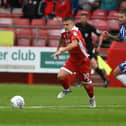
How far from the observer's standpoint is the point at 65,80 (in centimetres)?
1575

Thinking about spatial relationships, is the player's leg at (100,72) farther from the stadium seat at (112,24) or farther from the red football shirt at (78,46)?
the red football shirt at (78,46)

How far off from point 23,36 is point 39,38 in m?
0.64

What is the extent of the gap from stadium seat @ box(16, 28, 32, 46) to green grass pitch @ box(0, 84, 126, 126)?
609cm

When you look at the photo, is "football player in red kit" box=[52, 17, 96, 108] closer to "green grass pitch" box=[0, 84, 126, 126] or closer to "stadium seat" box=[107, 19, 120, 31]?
"green grass pitch" box=[0, 84, 126, 126]

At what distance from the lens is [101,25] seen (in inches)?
983

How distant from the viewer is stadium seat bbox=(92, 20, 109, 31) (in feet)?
81.6

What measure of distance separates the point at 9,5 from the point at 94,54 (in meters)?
6.51

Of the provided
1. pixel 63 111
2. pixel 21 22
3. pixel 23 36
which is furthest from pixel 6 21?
pixel 63 111

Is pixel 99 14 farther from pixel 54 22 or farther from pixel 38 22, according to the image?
pixel 38 22

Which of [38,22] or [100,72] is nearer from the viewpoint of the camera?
[100,72]

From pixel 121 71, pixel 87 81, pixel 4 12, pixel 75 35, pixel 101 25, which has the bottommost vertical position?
pixel 101 25

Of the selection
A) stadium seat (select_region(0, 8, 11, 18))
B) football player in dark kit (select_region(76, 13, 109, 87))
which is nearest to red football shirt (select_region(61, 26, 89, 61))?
football player in dark kit (select_region(76, 13, 109, 87))

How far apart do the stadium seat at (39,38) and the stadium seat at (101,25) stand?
2076 mm

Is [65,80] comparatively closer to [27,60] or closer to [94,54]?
[94,54]
